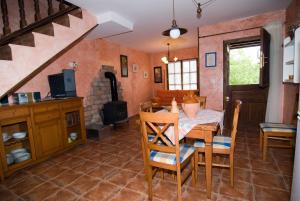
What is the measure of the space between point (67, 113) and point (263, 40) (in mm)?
4046

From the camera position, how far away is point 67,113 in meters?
3.38

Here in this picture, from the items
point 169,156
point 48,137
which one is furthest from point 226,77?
point 48,137

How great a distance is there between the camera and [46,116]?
2803 millimetres

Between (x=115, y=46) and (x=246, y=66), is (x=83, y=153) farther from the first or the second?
(x=246, y=66)

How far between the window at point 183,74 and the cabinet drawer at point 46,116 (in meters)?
5.45

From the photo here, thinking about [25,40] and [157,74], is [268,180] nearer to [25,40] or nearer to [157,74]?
[25,40]

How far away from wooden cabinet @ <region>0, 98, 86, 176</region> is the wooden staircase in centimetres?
40

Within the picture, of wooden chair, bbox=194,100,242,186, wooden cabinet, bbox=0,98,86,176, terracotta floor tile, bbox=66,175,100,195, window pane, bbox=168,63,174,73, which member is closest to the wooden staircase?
wooden cabinet, bbox=0,98,86,176

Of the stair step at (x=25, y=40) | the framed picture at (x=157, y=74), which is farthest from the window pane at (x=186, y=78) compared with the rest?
the stair step at (x=25, y=40)

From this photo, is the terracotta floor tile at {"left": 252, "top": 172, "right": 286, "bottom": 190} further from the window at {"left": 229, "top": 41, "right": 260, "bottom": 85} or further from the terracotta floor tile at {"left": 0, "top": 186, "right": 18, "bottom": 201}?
the terracotta floor tile at {"left": 0, "top": 186, "right": 18, "bottom": 201}

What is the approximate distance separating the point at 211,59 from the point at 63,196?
3852 millimetres

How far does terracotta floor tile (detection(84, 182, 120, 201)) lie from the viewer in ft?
6.06

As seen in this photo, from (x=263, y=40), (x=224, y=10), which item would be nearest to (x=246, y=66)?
(x=263, y=40)

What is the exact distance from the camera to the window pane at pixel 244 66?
3.79 meters
